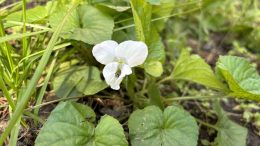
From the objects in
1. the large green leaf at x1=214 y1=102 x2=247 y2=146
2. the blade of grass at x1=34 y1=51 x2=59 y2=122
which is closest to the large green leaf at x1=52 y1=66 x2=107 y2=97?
the blade of grass at x1=34 y1=51 x2=59 y2=122

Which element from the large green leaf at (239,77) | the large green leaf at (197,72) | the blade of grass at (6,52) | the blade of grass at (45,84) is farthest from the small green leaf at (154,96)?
the blade of grass at (6,52)

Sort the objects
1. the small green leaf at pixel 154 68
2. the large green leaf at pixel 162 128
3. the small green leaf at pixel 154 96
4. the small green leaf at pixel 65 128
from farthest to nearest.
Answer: the small green leaf at pixel 154 96 → the small green leaf at pixel 154 68 → the large green leaf at pixel 162 128 → the small green leaf at pixel 65 128

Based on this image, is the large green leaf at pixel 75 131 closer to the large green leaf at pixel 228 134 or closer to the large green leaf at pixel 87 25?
the large green leaf at pixel 87 25

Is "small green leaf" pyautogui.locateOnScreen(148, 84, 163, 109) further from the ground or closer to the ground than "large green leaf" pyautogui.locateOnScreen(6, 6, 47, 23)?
closer to the ground

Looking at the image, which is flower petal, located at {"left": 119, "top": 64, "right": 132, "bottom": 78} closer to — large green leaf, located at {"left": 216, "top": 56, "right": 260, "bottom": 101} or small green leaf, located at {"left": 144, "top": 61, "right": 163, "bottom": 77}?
small green leaf, located at {"left": 144, "top": 61, "right": 163, "bottom": 77}

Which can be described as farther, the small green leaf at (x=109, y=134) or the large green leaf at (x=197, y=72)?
the large green leaf at (x=197, y=72)

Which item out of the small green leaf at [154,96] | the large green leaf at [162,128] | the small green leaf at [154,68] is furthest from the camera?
the small green leaf at [154,96]

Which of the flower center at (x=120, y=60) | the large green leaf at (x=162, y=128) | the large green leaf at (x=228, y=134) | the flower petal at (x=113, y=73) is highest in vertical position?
the flower center at (x=120, y=60)
